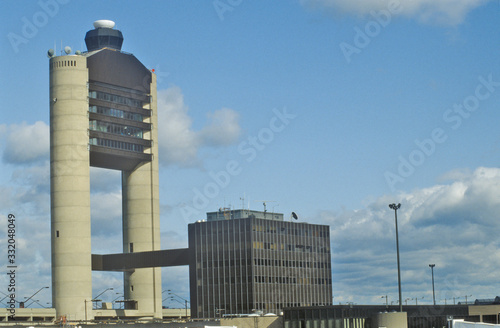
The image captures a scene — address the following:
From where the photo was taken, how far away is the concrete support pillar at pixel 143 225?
183125mm

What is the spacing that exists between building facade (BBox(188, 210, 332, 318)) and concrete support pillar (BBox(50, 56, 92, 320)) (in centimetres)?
2316

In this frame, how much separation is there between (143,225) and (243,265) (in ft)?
105

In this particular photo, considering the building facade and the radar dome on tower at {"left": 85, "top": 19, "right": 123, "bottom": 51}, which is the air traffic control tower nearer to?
the radar dome on tower at {"left": 85, "top": 19, "right": 123, "bottom": 51}

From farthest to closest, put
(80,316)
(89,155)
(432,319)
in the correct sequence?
(89,155)
(80,316)
(432,319)

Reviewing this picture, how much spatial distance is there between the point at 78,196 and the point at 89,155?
9807 mm

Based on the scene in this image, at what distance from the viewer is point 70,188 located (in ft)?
559

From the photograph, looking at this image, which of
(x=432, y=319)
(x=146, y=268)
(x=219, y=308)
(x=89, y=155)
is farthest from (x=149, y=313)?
(x=432, y=319)

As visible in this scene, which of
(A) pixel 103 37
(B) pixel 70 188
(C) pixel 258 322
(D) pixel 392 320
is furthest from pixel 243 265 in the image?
(D) pixel 392 320

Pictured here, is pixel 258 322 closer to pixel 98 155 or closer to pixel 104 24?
pixel 98 155

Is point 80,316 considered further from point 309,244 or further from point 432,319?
point 432,319

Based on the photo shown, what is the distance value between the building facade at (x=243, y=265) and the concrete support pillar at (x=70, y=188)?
2316 cm

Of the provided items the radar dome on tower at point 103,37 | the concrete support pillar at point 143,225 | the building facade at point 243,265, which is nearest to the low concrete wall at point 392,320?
the building facade at point 243,265

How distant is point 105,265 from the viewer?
182 m

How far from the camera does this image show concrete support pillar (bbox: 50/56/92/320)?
16612 cm
